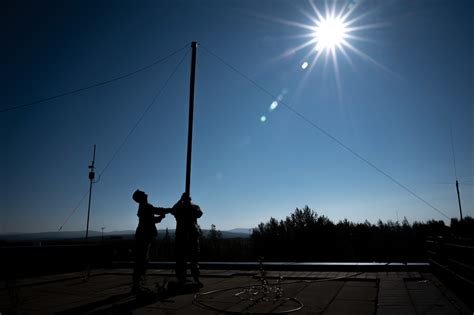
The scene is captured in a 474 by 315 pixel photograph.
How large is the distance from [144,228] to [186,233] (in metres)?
1.06

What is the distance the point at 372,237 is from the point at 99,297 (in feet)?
56.7

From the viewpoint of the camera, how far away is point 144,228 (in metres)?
5.80

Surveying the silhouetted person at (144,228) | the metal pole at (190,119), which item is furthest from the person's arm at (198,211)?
the silhouetted person at (144,228)

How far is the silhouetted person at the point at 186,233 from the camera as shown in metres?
6.47

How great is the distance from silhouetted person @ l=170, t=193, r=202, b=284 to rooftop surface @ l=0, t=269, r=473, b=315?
0.62 metres

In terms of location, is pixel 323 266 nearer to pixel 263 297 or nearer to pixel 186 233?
pixel 263 297

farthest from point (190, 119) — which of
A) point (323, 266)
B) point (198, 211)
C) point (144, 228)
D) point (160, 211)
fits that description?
point (323, 266)

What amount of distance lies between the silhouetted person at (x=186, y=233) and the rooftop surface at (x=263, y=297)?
24.3 inches

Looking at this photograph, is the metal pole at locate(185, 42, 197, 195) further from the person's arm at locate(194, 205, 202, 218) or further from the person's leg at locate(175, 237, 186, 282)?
the person's leg at locate(175, 237, 186, 282)

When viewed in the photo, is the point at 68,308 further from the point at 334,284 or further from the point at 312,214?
the point at 312,214

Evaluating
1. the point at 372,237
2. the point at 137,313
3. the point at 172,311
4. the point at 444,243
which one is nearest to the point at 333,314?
the point at 172,311

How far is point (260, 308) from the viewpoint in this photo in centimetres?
438

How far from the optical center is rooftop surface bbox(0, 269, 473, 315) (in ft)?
13.7

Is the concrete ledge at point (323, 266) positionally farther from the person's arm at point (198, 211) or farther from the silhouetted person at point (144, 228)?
the silhouetted person at point (144, 228)
